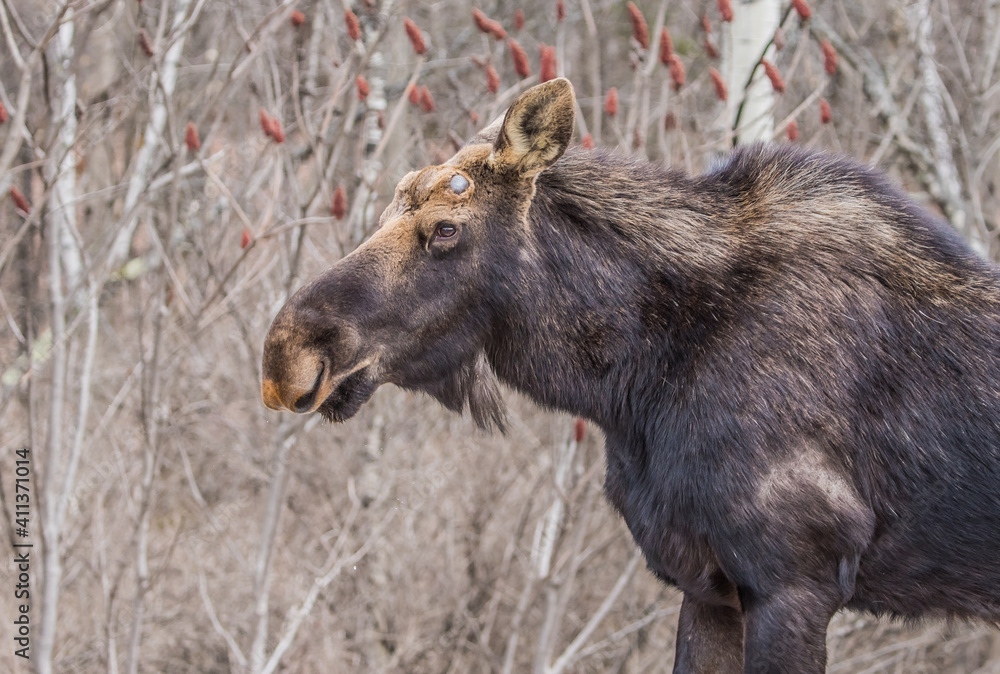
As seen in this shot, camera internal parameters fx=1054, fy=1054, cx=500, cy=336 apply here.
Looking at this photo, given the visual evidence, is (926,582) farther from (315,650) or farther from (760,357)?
(315,650)

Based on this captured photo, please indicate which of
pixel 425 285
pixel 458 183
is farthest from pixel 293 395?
pixel 458 183

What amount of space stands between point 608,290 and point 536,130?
517mm

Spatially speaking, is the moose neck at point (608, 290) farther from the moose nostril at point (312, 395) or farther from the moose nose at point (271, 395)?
the moose nose at point (271, 395)

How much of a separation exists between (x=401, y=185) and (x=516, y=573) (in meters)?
5.05

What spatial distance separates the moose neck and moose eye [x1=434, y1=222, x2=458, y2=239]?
219mm

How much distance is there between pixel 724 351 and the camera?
2.96 metres

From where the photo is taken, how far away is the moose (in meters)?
2.83

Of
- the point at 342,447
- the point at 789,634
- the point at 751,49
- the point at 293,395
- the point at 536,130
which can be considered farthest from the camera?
the point at 342,447

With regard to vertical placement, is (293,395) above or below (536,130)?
below

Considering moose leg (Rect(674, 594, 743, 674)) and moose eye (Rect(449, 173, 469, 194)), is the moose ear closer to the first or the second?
moose eye (Rect(449, 173, 469, 194))

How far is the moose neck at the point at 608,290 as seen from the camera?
122 inches

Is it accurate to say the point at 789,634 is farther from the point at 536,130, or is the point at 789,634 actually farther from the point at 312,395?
the point at 536,130

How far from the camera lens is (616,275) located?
3152 millimetres

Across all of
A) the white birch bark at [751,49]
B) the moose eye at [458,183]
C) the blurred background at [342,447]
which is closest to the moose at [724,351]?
the moose eye at [458,183]
